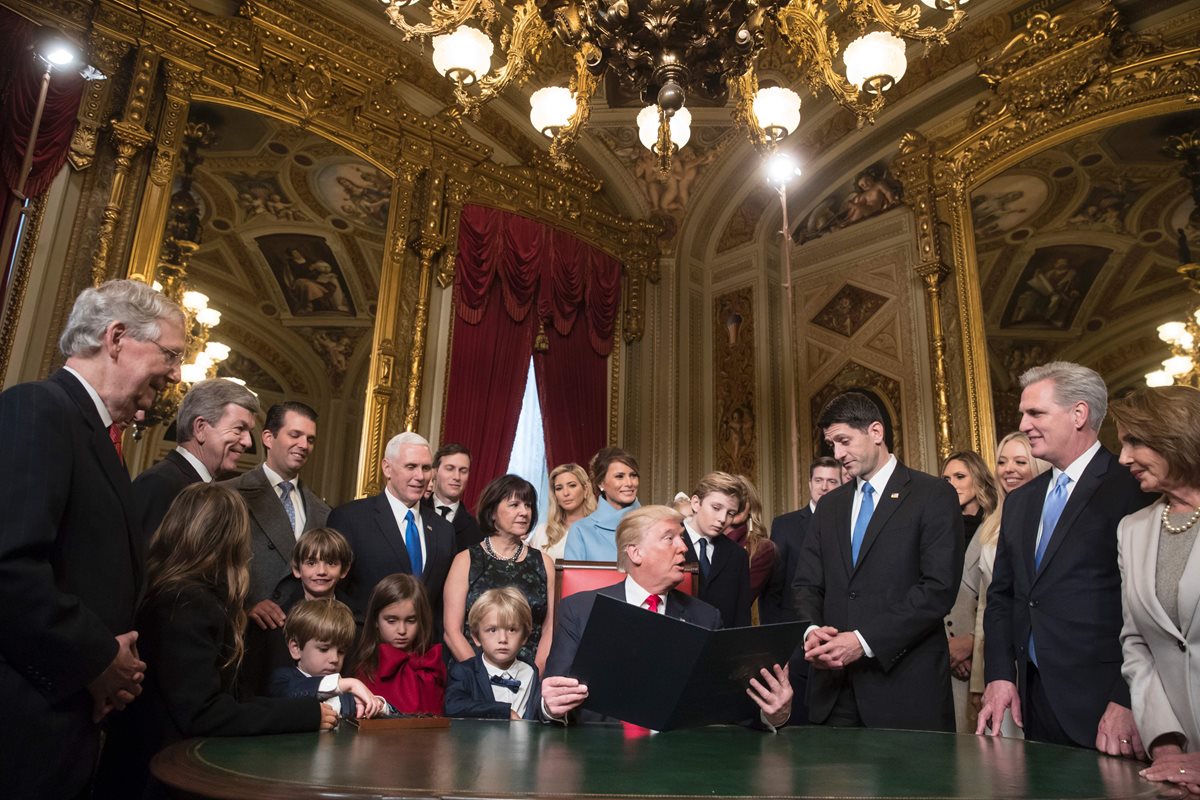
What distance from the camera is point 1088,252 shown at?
32.9 feet

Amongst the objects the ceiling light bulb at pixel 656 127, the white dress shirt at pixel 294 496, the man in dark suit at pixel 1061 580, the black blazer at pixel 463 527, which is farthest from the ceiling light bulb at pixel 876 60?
the white dress shirt at pixel 294 496

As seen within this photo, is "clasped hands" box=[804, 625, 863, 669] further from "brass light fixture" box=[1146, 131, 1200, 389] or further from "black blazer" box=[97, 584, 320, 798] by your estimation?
"brass light fixture" box=[1146, 131, 1200, 389]

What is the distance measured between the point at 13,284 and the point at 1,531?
520cm

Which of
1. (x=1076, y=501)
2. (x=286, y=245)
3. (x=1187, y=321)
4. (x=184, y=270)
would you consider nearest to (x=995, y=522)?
(x=1076, y=501)

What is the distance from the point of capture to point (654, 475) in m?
9.65

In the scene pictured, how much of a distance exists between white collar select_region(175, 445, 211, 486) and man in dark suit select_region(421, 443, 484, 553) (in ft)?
5.10

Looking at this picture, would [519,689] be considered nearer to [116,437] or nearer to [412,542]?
[412,542]

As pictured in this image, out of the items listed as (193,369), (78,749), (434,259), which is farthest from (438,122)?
(78,749)

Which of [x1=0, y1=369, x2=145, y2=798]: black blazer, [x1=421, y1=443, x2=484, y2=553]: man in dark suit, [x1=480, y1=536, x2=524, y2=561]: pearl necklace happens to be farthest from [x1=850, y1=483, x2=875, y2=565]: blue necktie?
[x1=0, y1=369, x2=145, y2=798]: black blazer

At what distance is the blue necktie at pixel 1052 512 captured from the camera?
2924 millimetres

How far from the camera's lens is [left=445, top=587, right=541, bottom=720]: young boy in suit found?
10.6 ft

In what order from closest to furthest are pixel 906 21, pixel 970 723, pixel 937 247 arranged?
pixel 970 723, pixel 906 21, pixel 937 247

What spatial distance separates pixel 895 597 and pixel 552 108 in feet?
11.1

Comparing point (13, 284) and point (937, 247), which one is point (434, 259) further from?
point (937, 247)
